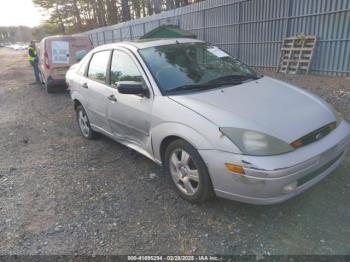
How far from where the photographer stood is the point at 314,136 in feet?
9.06

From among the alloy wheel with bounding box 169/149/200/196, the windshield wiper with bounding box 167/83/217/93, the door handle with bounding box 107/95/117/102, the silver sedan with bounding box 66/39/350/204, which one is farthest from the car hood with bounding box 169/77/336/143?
the door handle with bounding box 107/95/117/102

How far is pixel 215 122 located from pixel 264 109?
0.52m

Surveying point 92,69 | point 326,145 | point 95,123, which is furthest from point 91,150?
point 326,145

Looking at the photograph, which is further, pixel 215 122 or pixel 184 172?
pixel 184 172

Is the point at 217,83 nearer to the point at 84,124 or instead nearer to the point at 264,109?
the point at 264,109

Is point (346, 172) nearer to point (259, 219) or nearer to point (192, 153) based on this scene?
point (259, 219)

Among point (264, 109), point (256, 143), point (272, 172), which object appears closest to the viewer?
point (272, 172)

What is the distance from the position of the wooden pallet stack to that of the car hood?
6552 mm

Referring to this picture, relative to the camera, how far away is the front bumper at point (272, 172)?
2494 mm

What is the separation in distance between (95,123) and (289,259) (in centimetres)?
340

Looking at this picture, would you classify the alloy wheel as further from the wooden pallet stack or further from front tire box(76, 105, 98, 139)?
the wooden pallet stack

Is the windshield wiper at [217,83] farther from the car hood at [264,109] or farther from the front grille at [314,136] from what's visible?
the front grille at [314,136]

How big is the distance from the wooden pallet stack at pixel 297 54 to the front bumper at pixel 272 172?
23.6 feet

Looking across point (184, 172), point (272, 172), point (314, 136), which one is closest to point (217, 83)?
point (184, 172)
